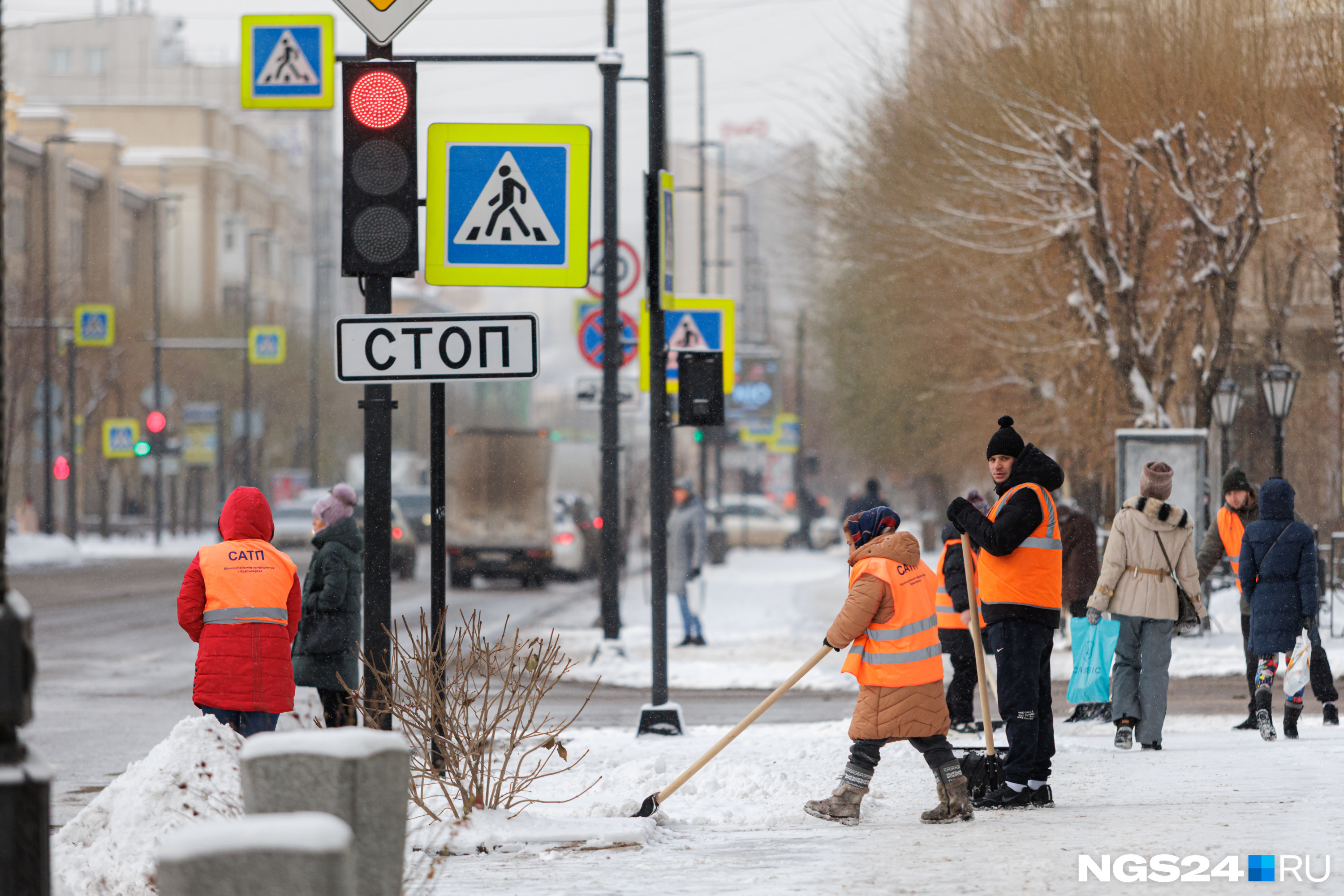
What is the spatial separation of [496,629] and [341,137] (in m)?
13.9

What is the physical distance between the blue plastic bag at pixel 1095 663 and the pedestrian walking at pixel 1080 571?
0.22m

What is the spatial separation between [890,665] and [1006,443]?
4.52ft

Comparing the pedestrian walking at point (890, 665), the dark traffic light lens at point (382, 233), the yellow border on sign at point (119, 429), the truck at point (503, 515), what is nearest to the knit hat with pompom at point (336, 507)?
the dark traffic light lens at point (382, 233)

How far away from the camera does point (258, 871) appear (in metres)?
3.51

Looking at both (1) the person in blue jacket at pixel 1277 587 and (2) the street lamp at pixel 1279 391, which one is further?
(2) the street lamp at pixel 1279 391

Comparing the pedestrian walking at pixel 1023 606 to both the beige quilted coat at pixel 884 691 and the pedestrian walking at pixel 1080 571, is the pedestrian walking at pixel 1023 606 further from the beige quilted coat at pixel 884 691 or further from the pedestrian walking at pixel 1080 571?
the pedestrian walking at pixel 1080 571

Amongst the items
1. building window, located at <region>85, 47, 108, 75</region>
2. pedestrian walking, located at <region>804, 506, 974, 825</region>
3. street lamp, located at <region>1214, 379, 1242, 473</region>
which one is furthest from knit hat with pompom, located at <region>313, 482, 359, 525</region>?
building window, located at <region>85, 47, 108, 75</region>

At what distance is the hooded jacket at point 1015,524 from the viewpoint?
794cm

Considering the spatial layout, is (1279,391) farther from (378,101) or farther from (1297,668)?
(378,101)

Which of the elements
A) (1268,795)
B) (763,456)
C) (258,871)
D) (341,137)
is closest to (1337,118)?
(1268,795)

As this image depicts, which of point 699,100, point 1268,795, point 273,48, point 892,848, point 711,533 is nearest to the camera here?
point 892,848

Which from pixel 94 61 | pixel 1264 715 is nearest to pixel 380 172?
pixel 1264 715

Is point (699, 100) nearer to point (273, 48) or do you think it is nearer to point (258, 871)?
point (273, 48)

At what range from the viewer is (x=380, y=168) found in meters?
7.52
